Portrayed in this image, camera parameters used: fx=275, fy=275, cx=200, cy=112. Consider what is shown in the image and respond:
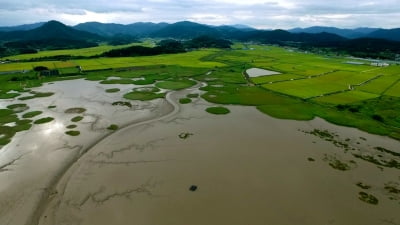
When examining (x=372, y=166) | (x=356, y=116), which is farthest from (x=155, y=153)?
(x=356, y=116)

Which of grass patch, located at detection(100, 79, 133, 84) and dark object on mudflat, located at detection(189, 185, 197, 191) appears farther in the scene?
grass patch, located at detection(100, 79, 133, 84)

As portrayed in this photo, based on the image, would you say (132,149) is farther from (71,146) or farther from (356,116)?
(356,116)

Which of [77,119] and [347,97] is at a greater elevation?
[347,97]

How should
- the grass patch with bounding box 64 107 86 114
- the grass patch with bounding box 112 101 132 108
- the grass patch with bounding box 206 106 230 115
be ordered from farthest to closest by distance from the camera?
the grass patch with bounding box 112 101 132 108
the grass patch with bounding box 206 106 230 115
the grass patch with bounding box 64 107 86 114

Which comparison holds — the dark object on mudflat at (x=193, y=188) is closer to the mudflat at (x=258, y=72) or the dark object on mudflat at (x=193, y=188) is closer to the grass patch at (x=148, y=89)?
the grass patch at (x=148, y=89)

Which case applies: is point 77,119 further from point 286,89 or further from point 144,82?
point 286,89

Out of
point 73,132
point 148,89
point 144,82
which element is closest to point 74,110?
point 73,132

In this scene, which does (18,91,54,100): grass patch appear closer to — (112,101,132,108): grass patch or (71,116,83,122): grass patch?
(112,101,132,108): grass patch

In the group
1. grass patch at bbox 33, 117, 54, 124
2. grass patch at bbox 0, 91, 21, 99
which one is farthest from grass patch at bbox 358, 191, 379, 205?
grass patch at bbox 0, 91, 21, 99
